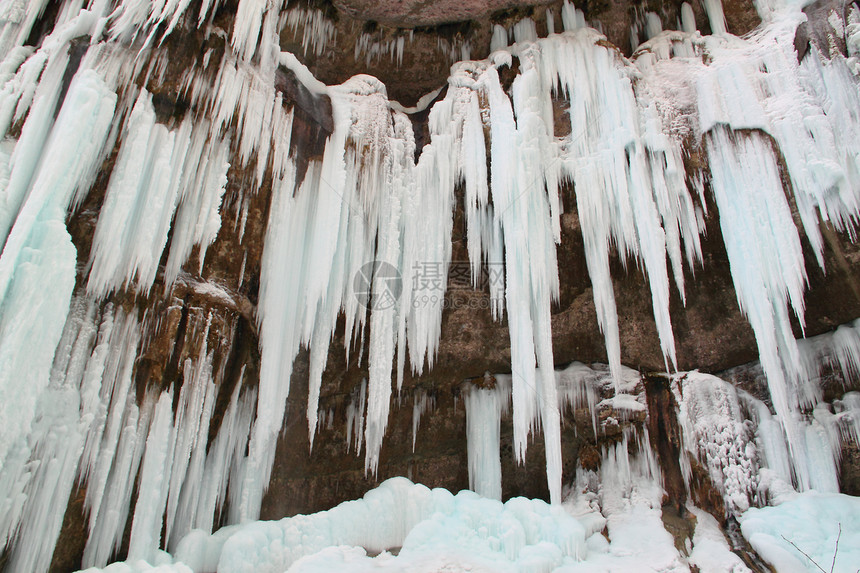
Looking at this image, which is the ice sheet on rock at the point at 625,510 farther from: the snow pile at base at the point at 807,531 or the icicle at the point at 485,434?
the icicle at the point at 485,434

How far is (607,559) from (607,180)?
174 inches

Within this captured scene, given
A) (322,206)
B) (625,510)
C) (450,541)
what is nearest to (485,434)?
(625,510)

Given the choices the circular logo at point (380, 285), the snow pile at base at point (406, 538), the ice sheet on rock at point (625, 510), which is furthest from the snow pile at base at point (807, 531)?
the circular logo at point (380, 285)

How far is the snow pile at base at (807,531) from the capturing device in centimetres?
505

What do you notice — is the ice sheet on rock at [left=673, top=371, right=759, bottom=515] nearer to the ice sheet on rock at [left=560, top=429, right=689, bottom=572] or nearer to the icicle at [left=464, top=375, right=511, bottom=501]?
the ice sheet on rock at [left=560, top=429, right=689, bottom=572]

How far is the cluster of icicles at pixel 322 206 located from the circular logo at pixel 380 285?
0.05m

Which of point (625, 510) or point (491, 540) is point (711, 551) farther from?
point (491, 540)

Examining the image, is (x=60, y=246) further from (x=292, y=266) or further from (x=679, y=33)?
(x=679, y=33)

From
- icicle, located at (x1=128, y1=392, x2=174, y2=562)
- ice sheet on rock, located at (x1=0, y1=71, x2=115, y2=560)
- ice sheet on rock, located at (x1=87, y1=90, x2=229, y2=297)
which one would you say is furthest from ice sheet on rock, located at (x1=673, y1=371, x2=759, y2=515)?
ice sheet on rock, located at (x1=0, y1=71, x2=115, y2=560)

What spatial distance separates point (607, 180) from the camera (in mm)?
6703

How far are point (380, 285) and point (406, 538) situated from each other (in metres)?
3.06

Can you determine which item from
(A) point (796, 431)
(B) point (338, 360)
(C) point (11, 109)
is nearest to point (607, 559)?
(A) point (796, 431)

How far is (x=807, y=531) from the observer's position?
5.47m
